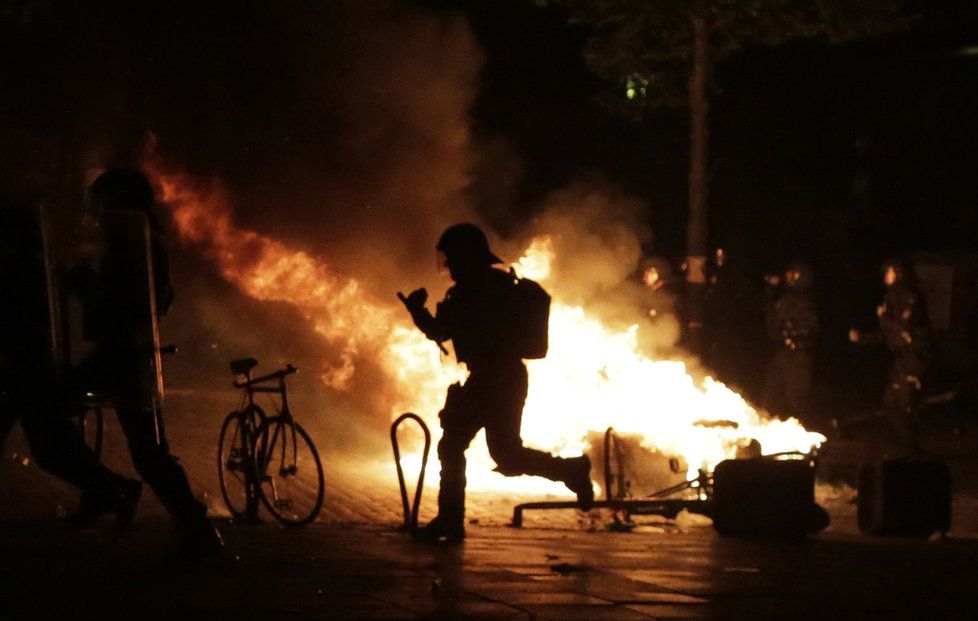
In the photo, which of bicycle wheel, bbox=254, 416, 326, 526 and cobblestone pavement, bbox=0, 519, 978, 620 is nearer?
cobblestone pavement, bbox=0, 519, 978, 620

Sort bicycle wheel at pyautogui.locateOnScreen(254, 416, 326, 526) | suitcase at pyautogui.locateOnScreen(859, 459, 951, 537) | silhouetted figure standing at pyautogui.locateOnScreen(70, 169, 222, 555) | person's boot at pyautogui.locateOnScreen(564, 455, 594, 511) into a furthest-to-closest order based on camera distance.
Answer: bicycle wheel at pyautogui.locateOnScreen(254, 416, 326, 526) < suitcase at pyautogui.locateOnScreen(859, 459, 951, 537) < person's boot at pyautogui.locateOnScreen(564, 455, 594, 511) < silhouetted figure standing at pyautogui.locateOnScreen(70, 169, 222, 555)

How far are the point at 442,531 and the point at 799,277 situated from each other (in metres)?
10.8

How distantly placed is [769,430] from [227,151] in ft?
22.4

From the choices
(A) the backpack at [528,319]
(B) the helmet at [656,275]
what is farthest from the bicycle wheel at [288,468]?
(B) the helmet at [656,275]

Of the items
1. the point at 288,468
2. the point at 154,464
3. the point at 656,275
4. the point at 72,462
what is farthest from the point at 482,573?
the point at 656,275

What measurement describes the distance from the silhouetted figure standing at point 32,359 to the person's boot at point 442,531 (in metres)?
1.98

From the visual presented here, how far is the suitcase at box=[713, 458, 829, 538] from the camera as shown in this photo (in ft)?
31.6

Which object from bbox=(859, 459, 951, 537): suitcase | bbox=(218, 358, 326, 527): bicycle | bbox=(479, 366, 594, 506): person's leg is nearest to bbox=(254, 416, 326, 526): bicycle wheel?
bbox=(218, 358, 326, 527): bicycle

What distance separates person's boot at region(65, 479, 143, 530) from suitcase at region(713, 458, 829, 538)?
356 cm

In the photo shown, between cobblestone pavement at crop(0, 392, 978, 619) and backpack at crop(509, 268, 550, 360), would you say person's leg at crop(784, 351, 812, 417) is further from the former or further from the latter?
backpack at crop(509, 268, 550, 360)

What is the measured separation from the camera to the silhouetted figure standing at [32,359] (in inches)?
311

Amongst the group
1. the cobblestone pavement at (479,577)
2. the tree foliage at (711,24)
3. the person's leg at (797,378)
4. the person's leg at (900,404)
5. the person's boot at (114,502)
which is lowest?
the cobblestone pavement at (479,577)

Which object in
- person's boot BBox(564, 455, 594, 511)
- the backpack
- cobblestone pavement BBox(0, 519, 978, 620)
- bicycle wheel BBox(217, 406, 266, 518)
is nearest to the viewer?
cobblestone pavement BBox(0, 519, 978, 620)

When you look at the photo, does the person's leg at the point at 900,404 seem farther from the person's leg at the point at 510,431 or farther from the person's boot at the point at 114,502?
the person's boot at the point at 114,502
